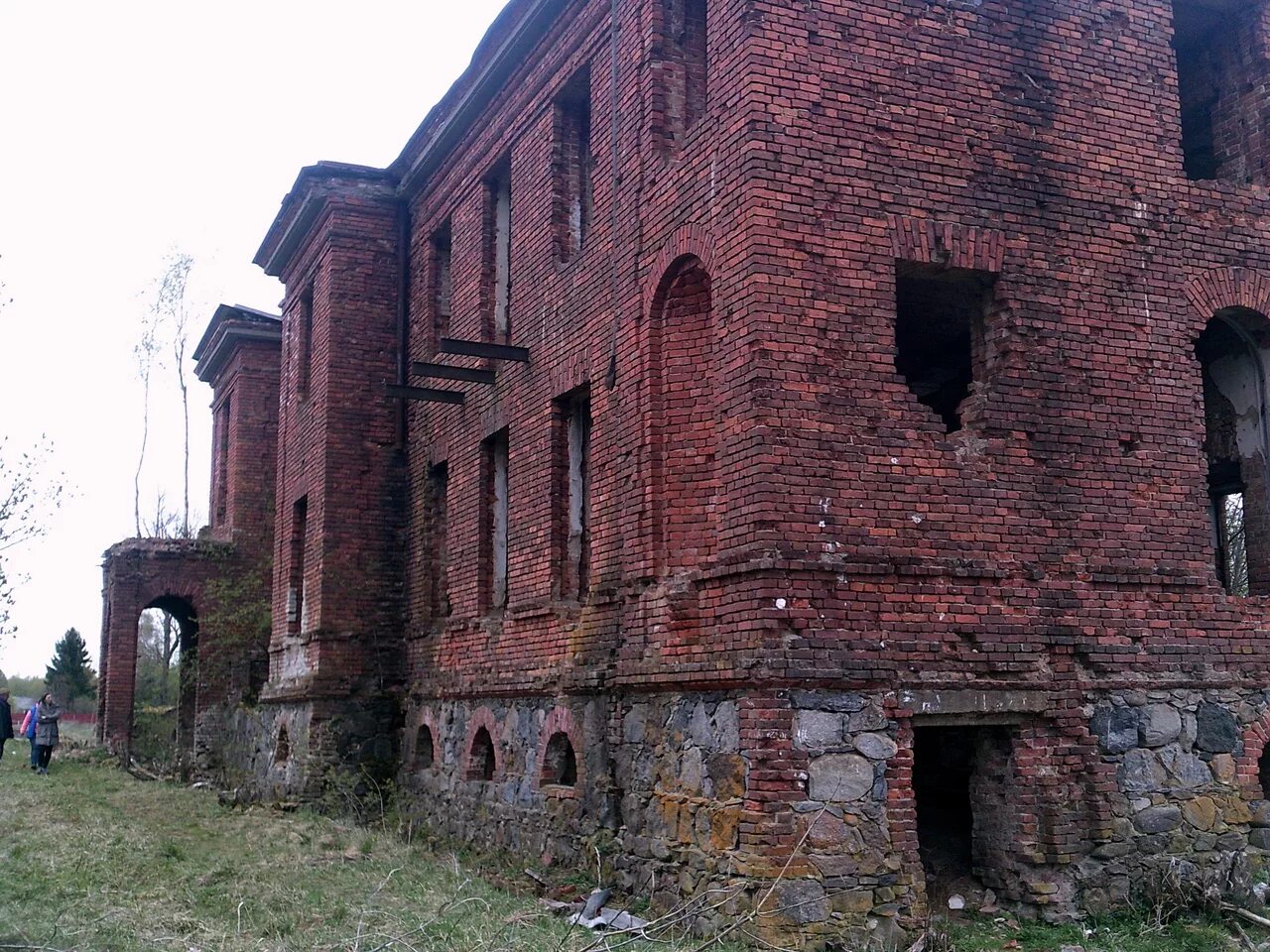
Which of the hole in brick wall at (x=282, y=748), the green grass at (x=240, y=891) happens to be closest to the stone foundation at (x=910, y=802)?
the green grass at (x=240, y=891)

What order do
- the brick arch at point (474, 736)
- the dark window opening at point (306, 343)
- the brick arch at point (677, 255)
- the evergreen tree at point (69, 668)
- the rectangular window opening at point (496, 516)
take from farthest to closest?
1. the evergreen tree at point (69, 668)
2. the dark window opening at point (306, 343)
3. the rectangular window opening at point (496, 516)
4. the brick arch at point (474, 736)
5. the brick arch at point (677, 255)

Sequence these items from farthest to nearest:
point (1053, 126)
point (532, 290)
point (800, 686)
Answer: point (532, 290) → point (1053, 126) → point (800, 686)

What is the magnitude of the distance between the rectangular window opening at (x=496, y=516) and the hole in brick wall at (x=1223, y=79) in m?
7.14

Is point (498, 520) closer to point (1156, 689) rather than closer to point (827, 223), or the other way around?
point (827, 223)

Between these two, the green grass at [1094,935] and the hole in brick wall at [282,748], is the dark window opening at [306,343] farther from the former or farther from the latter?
the green grass at [1094,935]

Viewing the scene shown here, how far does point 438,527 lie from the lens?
1561cm

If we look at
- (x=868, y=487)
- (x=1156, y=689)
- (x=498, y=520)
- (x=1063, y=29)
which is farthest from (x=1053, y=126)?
(x=498, y=520)

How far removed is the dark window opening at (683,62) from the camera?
10.4m

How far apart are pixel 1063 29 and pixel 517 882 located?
26.3 ft

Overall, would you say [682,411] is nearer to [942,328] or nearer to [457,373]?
[942,328]

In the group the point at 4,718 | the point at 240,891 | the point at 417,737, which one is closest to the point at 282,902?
the point at 240,891

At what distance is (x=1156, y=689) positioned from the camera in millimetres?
9180

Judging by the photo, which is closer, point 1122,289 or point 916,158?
point 916,158

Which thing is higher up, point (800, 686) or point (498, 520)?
point (498, 520)
